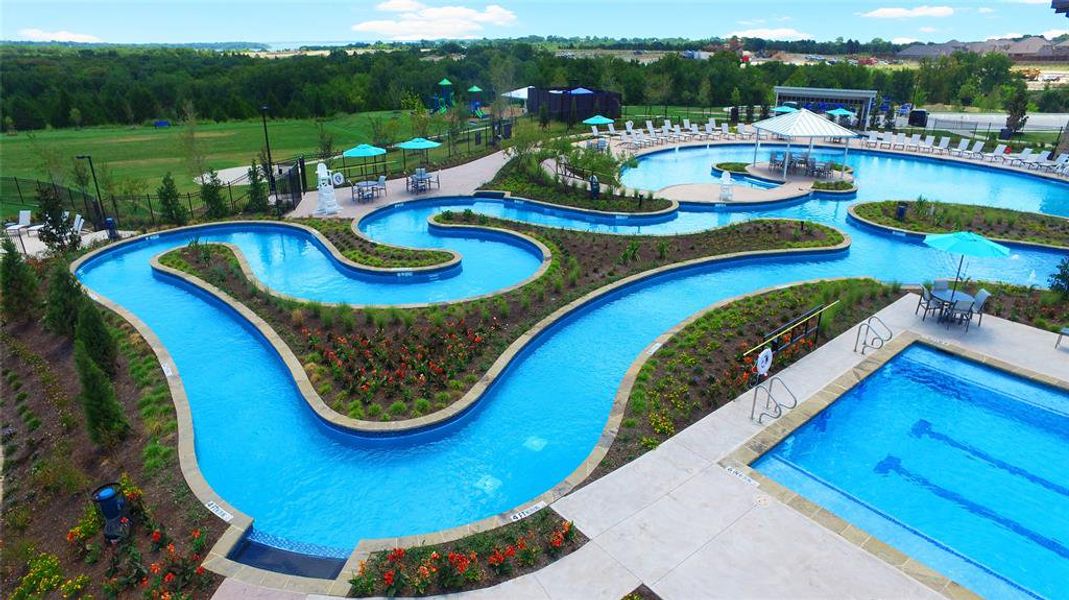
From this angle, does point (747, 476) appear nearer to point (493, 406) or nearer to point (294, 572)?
point (493, 406)

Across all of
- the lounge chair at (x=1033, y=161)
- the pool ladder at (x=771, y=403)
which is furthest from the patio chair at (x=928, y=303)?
the lounge chair at (x=1033, y=161)

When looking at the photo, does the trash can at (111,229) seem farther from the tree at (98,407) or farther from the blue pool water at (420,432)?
the tree at (98,407)

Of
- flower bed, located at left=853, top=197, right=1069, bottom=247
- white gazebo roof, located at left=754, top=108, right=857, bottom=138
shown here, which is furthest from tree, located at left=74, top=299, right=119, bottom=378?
white gazebo roof, located at left=754, top=108, right=857, bottom=138

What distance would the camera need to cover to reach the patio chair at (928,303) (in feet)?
42.7

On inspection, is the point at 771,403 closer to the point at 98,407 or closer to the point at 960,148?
the point at 98,407

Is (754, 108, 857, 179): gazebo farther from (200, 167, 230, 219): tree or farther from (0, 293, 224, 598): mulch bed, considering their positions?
(0, 293, 224, 598): mulch bed

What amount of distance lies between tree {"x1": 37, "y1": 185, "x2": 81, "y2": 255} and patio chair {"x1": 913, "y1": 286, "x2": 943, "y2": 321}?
73.0 feet

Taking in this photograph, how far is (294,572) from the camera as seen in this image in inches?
285

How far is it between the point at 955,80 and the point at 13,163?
271 feet

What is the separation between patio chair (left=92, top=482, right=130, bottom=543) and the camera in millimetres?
7242

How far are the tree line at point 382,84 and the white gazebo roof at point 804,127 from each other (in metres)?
23.6

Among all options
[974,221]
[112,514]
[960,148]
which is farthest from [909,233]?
[112,514]

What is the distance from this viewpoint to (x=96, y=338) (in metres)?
11.0

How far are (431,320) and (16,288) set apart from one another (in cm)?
907
